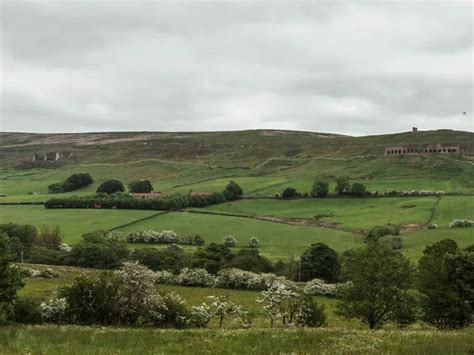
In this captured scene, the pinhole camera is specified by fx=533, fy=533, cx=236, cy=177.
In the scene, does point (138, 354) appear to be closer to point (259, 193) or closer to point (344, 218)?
point (344, 218)

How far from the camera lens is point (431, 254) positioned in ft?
162

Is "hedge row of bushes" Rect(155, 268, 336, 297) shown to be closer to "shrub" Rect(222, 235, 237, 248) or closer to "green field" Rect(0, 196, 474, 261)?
"green field" Rect(0, 196, 474, 261)

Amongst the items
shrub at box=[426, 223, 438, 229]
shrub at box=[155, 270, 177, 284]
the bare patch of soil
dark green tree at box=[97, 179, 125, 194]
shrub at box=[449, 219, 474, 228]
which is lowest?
shrub at box=[155, 270, 177, 284]

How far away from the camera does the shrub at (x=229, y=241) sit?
118188 millimetres

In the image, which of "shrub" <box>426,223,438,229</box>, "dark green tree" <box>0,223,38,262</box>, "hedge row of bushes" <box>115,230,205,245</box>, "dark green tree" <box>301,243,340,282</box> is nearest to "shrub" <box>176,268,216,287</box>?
"dark green tree" <box>301,243,340,282</box>

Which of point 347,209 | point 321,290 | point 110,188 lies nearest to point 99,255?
point 321,290

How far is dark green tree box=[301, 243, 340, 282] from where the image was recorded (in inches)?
3639

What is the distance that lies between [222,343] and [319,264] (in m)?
71.6

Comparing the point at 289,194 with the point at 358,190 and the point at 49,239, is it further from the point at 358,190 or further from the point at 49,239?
the point at 49,239

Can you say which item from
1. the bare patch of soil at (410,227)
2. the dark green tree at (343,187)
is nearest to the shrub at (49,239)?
the bare patch of soil at (410,227)

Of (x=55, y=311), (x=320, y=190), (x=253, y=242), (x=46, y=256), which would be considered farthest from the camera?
(x=320, y=190)

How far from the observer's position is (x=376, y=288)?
43.9 metres

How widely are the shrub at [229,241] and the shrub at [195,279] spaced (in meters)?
35.3

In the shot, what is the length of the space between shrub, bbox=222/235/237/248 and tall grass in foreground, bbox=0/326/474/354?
90796mm
